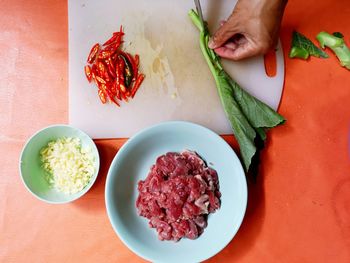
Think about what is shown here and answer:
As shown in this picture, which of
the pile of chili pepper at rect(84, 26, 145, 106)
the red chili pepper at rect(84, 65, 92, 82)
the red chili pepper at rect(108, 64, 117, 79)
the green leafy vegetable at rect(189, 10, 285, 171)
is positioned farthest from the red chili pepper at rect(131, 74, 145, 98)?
the green leafy vegetable at rect(189, 10, 285, 171)

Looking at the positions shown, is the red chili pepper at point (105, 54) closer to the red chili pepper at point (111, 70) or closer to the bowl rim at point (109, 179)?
the red chili pepper at point (111, 70)

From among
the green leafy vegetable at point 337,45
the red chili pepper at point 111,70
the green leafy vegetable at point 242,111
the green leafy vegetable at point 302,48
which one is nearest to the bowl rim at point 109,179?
the green leafy vegetable at point 242,111

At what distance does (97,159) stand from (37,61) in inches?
24.3

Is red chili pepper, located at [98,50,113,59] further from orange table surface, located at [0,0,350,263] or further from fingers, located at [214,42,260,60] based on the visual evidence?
fingers, located at [214,42,260,60]

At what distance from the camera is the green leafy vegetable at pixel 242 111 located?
5.99ft

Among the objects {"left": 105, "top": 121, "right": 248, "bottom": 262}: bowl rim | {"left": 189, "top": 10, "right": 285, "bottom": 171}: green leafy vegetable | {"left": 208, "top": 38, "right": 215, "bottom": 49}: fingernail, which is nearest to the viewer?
{"left": 105, "top": 121, "right": 248, "bottom": 262}: bowl rim

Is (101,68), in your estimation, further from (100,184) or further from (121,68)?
(100,184)

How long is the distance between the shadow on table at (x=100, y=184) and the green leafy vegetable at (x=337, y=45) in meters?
1.19

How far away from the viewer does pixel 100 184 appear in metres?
1.92

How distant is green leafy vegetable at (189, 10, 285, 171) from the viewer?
182 cm

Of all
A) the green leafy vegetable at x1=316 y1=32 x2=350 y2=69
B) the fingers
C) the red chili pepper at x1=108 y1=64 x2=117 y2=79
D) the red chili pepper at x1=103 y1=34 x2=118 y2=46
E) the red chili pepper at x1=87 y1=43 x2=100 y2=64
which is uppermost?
the green leafy vegetable at x1=316 y1=32 x2=350 y2=69

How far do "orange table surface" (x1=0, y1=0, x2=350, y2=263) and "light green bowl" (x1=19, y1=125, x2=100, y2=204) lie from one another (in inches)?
4.1

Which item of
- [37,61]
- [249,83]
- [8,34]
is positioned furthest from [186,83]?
[8,34]

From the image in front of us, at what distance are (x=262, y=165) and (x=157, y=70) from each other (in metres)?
0.71
